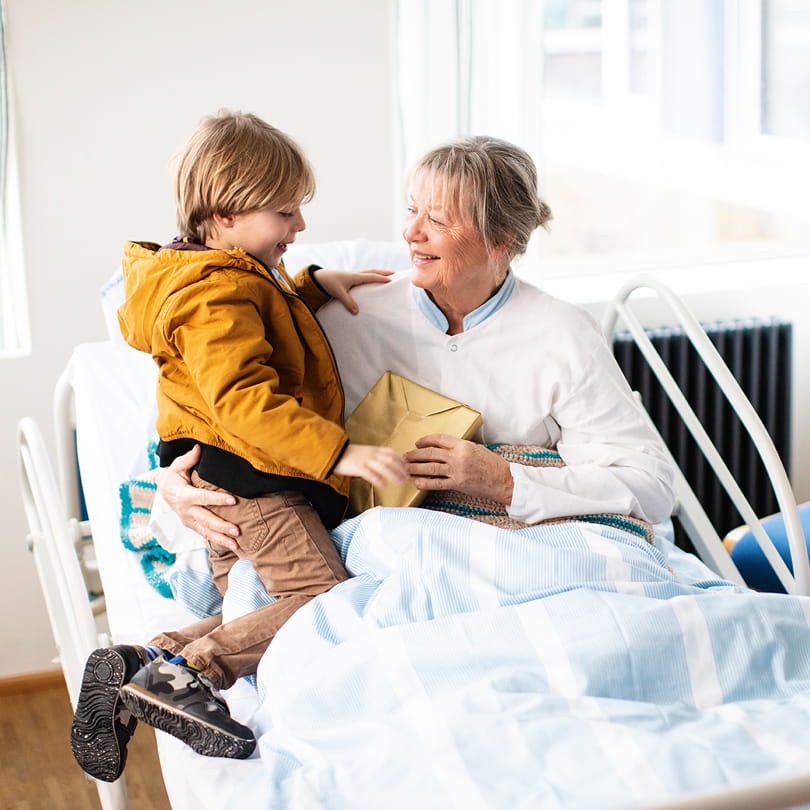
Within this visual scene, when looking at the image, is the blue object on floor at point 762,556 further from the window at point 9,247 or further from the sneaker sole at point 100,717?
the window at point 9,247

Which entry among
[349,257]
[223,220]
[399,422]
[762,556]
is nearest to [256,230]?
[223,220]

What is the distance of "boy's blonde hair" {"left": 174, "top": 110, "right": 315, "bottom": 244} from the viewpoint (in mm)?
1622

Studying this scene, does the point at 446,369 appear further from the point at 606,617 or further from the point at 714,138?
the point at 714,138

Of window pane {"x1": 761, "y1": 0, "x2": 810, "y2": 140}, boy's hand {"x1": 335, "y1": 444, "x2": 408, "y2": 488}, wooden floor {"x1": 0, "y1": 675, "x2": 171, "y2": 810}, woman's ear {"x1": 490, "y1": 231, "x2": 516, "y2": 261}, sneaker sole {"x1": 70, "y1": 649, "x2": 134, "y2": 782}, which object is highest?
window pane {"x1": 761, "y1": 0, "x2": 810, "y2": 140}

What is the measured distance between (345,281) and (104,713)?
0.86 metres

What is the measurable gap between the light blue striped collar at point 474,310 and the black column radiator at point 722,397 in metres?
1.28

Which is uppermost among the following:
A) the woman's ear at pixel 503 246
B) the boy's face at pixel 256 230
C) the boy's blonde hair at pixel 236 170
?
the boy's blonde hair at pixel 236 170

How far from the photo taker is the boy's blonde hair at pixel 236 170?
162 cm

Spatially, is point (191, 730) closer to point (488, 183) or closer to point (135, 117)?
point (488, 183)

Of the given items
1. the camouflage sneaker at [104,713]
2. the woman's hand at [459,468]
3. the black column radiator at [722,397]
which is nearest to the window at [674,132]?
the black column radiator at [722,397]

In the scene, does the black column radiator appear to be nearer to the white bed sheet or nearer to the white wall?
the white wall

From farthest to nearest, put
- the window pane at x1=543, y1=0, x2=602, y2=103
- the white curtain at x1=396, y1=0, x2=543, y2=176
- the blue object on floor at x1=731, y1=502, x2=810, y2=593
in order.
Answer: the window pane at x1=543, y1=0, x2=602, y2=103 < the white curtain at x1=396, y1=0, x2=543, y2=176 < the blue object on floor at x1=731, y1=502, x2=810, y2=593

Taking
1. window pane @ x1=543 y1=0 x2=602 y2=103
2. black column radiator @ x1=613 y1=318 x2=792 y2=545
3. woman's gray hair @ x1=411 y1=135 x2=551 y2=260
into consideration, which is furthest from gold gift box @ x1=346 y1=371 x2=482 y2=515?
window pane @ x1=543 y1=0 x2=602 y2=103

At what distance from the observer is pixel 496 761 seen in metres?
1.25
